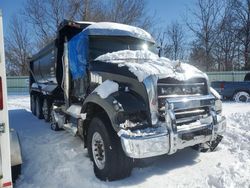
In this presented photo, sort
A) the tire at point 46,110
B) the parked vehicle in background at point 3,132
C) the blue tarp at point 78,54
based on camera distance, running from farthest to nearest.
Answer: the tire at point 46,110
the blue tarp at point 78,54
the parked vehicle in background at point 3,132

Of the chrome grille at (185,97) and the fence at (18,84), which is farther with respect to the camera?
the fence at (18,84)

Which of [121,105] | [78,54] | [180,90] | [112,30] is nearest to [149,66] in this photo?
[180,90]

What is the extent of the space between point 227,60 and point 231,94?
2489cm

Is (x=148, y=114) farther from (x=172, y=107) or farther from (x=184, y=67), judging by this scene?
(x=184, y=67)

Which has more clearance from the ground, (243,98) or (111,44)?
(111,44)

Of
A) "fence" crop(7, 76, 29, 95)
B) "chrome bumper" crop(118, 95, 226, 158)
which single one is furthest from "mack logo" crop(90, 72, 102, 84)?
"fence" crop(7, 76, 29, 95)

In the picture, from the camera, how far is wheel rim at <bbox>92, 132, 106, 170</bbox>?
441 cm

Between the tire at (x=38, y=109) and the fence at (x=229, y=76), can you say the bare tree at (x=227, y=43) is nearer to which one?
the fence at (x=229, y=76)

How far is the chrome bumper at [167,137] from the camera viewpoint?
148 inches

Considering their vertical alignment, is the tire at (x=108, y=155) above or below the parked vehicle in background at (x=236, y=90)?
below

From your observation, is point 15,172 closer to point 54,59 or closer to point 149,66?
point 149,66

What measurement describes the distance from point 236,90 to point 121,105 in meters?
12.2

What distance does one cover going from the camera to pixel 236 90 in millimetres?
14742

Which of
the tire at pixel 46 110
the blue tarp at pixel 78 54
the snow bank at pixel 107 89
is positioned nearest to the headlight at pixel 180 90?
the snow bank at pixel 107 89
